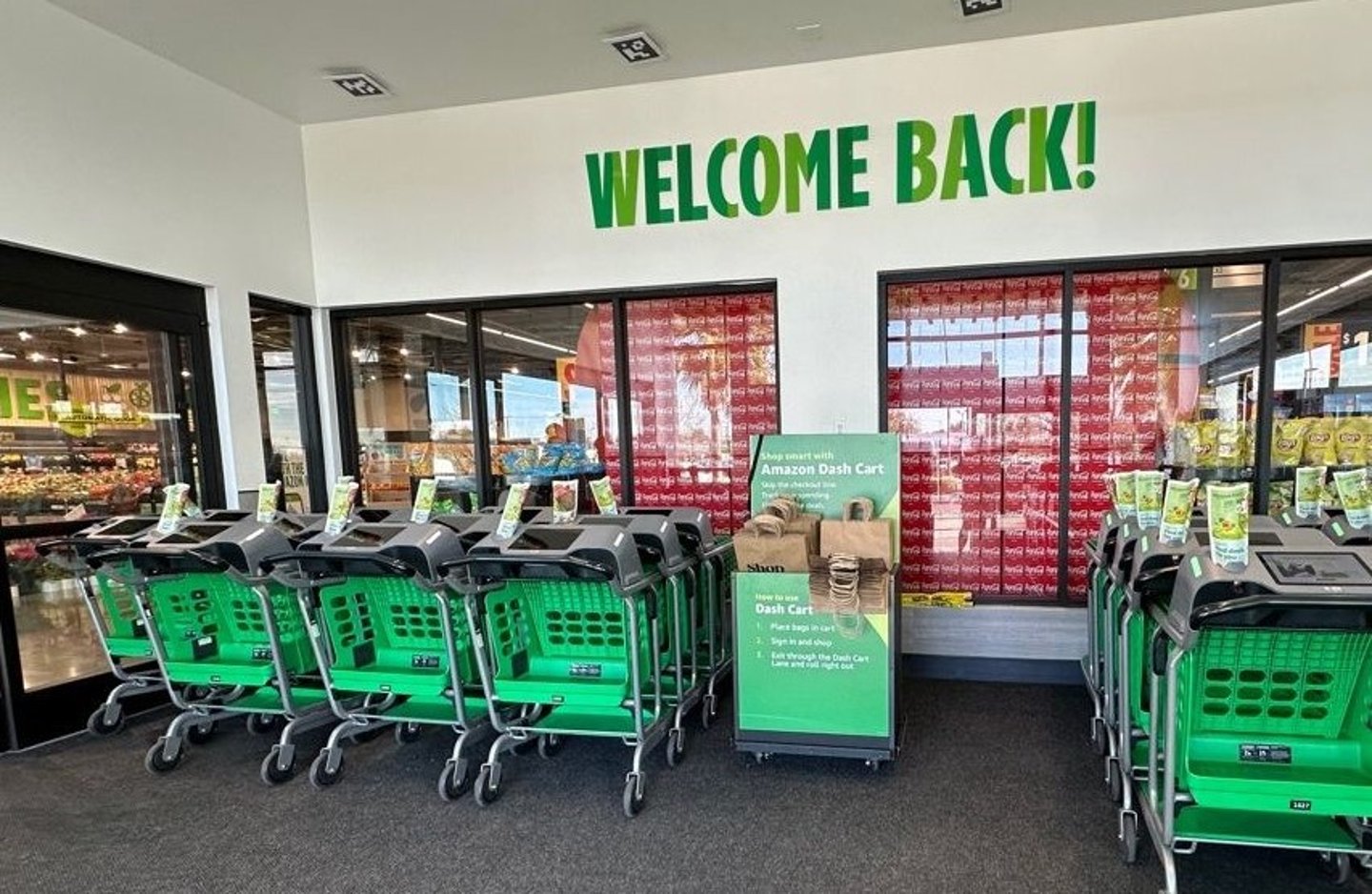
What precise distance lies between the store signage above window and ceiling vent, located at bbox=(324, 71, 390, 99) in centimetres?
133

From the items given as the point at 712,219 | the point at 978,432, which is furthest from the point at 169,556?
the point at 978,432

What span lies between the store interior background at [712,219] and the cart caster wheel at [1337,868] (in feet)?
5.75

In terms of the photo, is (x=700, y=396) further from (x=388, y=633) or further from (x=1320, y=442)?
(x=1320, y=442)

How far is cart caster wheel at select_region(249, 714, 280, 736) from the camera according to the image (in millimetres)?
3553

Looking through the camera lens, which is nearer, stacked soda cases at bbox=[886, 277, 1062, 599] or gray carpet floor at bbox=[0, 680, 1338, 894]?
gray carpet floor at bbox=[0, 680, 1338, 894]

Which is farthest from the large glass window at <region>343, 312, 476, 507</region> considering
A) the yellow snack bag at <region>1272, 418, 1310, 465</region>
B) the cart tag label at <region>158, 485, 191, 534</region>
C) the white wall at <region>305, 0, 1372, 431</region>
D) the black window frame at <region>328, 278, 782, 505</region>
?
the yellow snack bag at <region>1272, 418, 1310, 465</region>

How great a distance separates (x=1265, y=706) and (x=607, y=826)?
225 centimetres

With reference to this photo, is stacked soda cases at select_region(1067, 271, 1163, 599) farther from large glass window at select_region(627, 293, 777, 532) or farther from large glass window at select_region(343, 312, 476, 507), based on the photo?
large glass window at select_region(343, 312, 476, 507)

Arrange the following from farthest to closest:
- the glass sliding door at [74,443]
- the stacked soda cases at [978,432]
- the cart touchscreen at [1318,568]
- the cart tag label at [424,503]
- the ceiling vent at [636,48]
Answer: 1. the stacked soda cases at [978,432]
2. the ceiling vent at [636,48]
3. the glass sliding door at [74,443]
4. the cart tag label at [424,503]
5. the cart touchscreen at [1318,568]

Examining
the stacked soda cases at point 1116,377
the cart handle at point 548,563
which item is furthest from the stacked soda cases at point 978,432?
the cart handle at point 548,563

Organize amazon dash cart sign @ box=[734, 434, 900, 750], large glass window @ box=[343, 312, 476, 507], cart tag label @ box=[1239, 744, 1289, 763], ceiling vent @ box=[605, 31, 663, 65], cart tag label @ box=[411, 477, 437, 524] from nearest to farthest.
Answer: cart tag label @ box=[1239, 744, 1289, 763]
amazon dash cart sign @ box=[734, 434, 900, 750]
cart tag label @ box=[411, 477, 437, 524]
ceiling vent @ box=[605, 31, 663, 65]
large glass window @ box=[343, 312, 476, 507]

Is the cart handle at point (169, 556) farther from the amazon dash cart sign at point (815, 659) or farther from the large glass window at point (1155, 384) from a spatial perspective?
the large glass window at point (1155, 384)

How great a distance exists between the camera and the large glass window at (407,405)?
5062mm

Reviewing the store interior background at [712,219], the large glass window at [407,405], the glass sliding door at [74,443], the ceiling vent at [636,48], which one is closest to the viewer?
the glass sliding door at [74,443]
